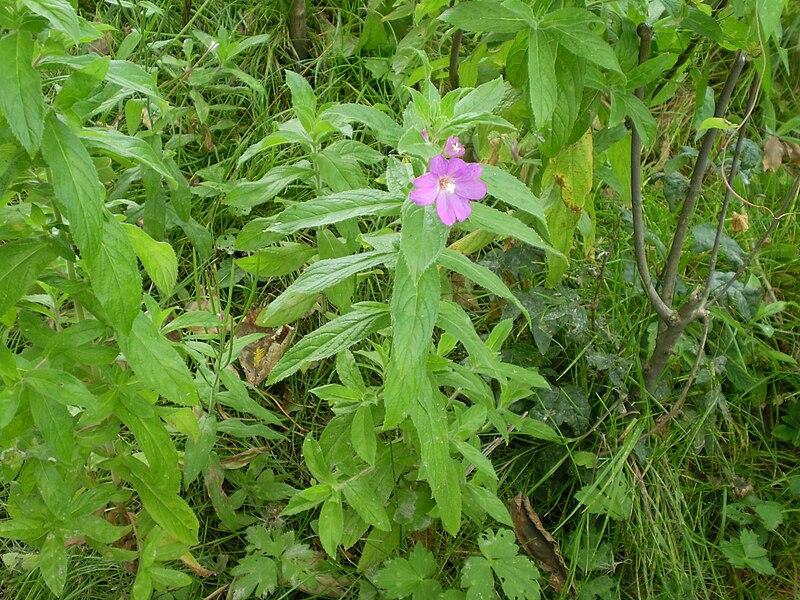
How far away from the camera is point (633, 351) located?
2.19 metres

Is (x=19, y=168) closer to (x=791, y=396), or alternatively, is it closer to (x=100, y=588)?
(x=100, y=588)

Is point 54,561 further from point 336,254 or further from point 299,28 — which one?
point 299,28

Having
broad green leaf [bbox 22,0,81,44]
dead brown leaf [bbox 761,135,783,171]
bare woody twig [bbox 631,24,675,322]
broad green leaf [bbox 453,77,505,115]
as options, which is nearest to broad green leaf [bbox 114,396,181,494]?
broad green leaf [bbox 22,0,81,44]

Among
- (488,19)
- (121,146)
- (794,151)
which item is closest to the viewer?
(121,146)

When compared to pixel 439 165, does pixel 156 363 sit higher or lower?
lower

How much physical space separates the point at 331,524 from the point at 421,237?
2.46 feet

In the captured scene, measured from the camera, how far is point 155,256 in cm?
150

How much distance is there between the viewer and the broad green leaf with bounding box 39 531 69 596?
1.64m

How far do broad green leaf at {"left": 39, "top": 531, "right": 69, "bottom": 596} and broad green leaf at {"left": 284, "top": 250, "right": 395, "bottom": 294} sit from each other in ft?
2.42

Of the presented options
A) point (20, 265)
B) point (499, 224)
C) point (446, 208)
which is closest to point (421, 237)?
point (446, 208)

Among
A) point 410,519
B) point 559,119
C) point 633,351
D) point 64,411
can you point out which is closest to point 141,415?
point 64,411

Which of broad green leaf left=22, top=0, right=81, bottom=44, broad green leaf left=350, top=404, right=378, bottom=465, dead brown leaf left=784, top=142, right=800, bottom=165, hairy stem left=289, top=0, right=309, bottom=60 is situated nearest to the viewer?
broad green leaf left=22, top=0, right=81, bottom=44

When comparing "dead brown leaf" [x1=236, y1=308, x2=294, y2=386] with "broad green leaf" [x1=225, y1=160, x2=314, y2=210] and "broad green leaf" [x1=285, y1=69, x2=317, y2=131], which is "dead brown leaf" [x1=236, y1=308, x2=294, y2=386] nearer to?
"broad green leaf" [x1=225, y1=160, x2=314, y2=210]

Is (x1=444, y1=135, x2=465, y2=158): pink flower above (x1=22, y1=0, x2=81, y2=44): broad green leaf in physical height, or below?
below
